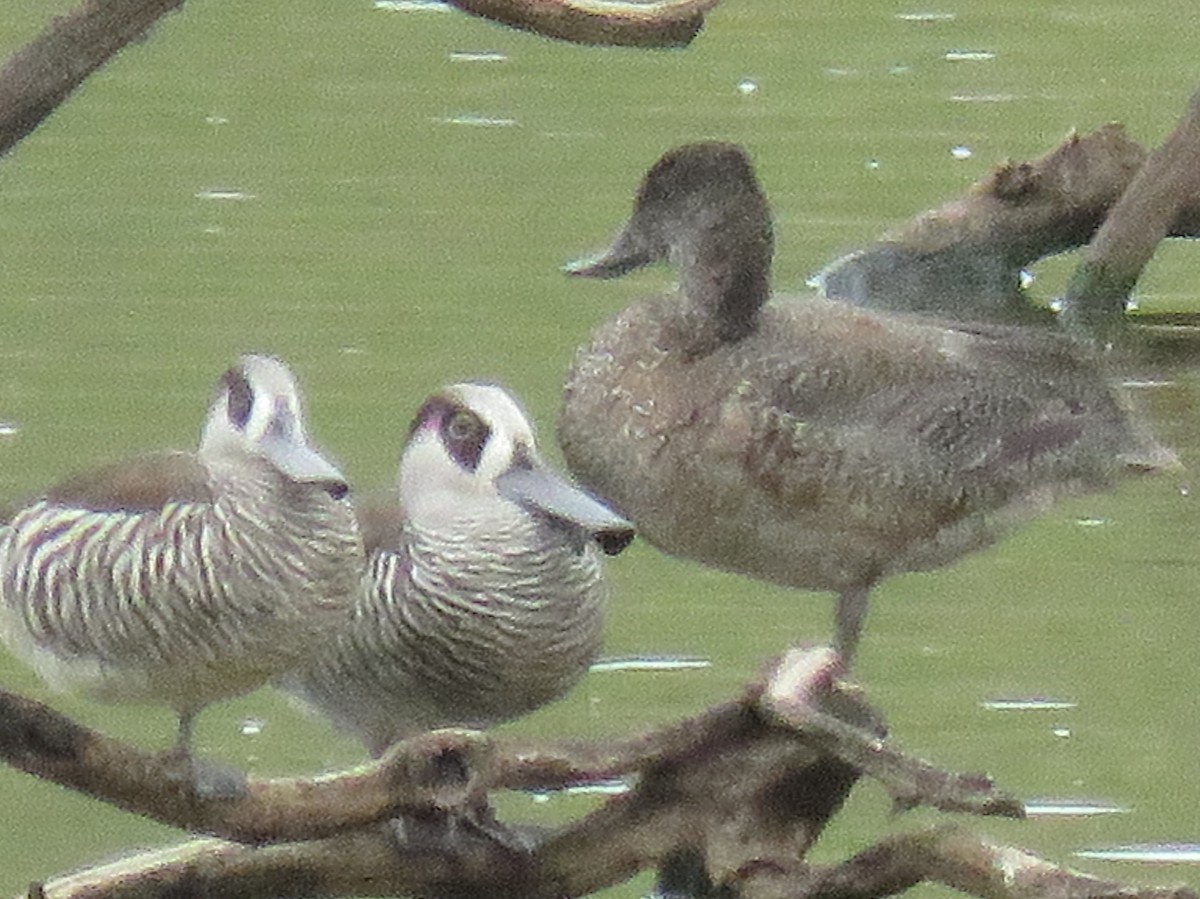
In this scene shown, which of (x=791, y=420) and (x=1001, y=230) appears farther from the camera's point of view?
(x=1001, y=230)

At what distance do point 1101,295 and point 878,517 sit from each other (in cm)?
138

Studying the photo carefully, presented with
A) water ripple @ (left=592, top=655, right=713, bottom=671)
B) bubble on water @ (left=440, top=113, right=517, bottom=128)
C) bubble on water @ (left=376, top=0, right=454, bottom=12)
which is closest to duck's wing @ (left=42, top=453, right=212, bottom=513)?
water ripple @ (left=592, top=655, right=713, bottom=671)

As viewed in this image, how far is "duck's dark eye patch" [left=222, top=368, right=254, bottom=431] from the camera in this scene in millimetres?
4785

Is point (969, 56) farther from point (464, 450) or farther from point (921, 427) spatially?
point (464, 450)

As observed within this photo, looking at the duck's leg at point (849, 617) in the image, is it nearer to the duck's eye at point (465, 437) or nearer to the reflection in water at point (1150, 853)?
the reflection in water at point (1150, 853)

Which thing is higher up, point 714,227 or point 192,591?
point 192,591

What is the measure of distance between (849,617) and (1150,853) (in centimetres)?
64

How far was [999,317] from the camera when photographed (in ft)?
22.1

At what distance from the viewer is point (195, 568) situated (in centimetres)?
459

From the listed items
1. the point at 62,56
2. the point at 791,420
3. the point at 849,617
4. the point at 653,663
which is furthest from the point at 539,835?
the point at 653,663

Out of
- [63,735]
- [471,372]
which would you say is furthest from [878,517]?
[471,372]

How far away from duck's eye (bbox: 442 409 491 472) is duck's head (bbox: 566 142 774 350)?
0.83 meters

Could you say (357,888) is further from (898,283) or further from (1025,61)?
(1025,61)

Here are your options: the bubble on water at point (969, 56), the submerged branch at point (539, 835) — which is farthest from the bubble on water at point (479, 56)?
the submerged branch at point (539, 835)
